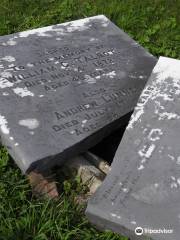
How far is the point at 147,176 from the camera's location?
2453mm

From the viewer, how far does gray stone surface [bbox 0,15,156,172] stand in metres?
2.62

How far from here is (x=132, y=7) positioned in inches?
185

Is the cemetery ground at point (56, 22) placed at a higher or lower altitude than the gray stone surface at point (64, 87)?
lower

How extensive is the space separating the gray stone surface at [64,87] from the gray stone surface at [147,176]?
8.2 inches

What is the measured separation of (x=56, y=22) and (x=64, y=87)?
1732 millimetres

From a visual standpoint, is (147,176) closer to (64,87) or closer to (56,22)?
(64,87)

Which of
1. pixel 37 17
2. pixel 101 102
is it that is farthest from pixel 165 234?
pixel 37 17

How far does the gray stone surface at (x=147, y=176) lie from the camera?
228 cm

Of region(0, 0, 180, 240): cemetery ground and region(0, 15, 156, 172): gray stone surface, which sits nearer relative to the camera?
region(0, 0, 180, 240): cemetery ground

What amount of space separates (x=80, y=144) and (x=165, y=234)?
719 millimetres

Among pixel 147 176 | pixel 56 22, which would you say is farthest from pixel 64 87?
pixel 56 22

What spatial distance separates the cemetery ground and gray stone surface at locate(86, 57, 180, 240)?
144 mm

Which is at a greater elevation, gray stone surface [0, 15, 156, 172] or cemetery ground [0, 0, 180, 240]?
gray stone surface [0, 15, 156, 172]

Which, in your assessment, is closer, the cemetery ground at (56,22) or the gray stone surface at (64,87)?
the cemetery ground at (56,22)
